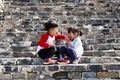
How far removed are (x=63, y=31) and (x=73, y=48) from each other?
3657mm

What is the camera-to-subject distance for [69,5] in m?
14.7

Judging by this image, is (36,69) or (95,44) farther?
(95,44)

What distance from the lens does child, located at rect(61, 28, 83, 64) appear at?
309 inches

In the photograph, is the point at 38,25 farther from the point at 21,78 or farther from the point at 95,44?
the point at 21,78

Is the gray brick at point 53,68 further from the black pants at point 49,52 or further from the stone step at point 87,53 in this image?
the stone step at point 87,53

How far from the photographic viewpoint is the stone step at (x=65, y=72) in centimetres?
688

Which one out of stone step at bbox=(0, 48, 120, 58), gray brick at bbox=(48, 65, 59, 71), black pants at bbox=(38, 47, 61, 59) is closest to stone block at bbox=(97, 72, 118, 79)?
gray brick at bbox=(48, 65, 59, 71)

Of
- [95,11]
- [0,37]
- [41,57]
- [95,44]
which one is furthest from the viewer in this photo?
[95,11]

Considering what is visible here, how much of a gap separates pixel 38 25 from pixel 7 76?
537 centimetres

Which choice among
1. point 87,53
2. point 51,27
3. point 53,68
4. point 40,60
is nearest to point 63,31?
point 87,53

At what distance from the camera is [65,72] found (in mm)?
6941

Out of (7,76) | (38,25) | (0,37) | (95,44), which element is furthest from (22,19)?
(7,76)

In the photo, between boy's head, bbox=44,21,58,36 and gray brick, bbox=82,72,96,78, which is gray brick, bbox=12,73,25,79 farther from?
boy's head, bbox=44,21,58,36

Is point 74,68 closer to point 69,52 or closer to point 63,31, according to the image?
point 69,52
